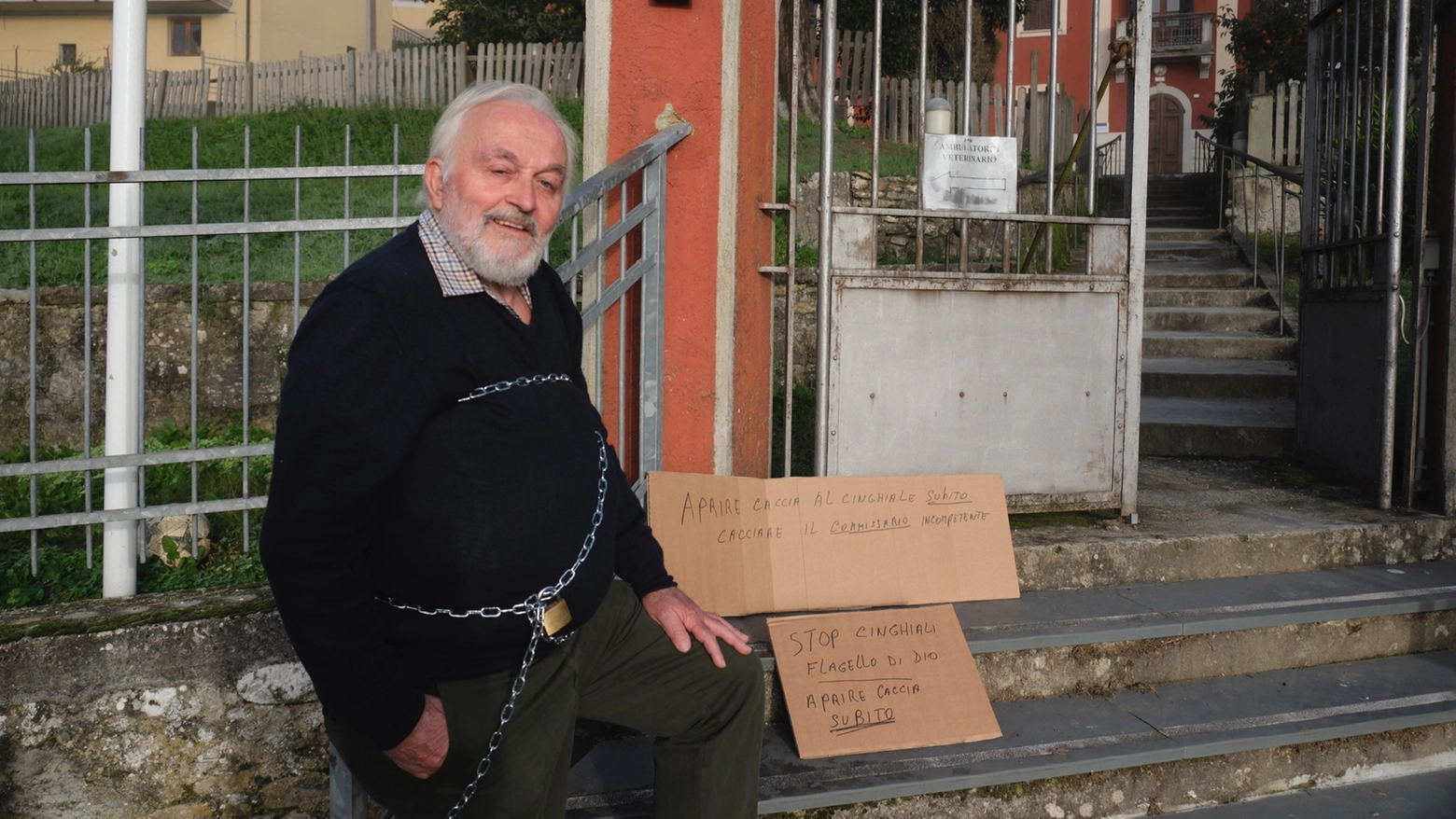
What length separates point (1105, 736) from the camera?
3.10 meters

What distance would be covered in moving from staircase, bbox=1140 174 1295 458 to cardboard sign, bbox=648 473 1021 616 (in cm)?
280

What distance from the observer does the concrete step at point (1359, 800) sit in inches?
121

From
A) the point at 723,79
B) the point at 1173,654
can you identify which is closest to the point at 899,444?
the point at 1173,654

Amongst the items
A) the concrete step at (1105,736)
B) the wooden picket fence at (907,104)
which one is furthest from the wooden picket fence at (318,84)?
the concrete step at (1105,736)

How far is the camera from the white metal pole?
9.91 ft

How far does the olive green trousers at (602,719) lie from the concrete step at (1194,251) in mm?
8445

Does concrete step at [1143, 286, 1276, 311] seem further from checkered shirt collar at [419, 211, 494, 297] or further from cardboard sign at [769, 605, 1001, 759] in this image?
checkered shirt collar at [419, 211, 494, 297]

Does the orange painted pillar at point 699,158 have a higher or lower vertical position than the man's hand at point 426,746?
higher

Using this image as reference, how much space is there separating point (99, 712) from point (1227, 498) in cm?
439

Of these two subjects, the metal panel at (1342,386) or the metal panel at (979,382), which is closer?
the metal panel at (979,382)

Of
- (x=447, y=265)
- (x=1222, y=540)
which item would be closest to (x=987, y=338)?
(x=1222, y=540)

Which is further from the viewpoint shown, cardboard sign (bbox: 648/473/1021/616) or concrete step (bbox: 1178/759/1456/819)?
cardboard sign (bbox: 648/473/1021/616)

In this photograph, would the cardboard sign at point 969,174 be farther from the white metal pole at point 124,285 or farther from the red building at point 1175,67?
the red building at point 1175,67

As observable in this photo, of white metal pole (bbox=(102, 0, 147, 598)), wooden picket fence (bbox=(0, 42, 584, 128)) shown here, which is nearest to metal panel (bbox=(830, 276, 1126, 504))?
white metal pole (bbox=(102, 0, 147, 598))
